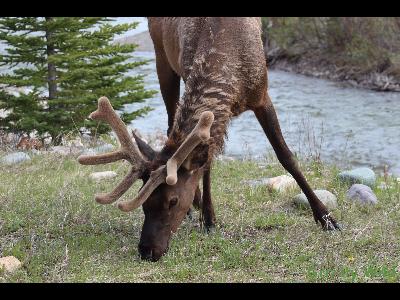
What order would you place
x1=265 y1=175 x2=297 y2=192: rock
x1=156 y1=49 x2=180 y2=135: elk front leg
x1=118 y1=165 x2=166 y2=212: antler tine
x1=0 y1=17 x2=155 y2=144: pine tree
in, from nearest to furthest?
x1=118 y1=165 x2=166 y2=212: antler tine < x1=265 y1=175 x2=297 y2=192: rock < x1=156 y1=49 x2=180 y2=135: elk front leg < x1=0 y1=17 x2=155 y2=144: pine tree

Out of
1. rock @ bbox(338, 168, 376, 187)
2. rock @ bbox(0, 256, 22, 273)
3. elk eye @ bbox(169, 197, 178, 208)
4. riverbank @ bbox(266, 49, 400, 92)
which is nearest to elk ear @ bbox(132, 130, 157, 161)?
elk eye @ bbox(169, 197, 178, 208)

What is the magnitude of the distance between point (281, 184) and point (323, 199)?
60cm

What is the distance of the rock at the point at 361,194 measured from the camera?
6.06 meters

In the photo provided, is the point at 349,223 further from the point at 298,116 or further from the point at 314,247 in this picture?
the point at 298,116

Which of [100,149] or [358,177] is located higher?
[358,177]

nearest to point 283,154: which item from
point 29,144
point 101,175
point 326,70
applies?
point 101,175

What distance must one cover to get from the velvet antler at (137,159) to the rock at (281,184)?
224 cm

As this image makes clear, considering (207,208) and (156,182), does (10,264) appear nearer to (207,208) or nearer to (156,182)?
(156,182)

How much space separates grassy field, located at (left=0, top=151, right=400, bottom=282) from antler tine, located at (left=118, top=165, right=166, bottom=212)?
1.46 ft

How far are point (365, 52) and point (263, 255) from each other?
18.3 meters

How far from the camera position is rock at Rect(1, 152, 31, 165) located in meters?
8.25

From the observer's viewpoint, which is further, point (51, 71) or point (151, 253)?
point (51, 71)

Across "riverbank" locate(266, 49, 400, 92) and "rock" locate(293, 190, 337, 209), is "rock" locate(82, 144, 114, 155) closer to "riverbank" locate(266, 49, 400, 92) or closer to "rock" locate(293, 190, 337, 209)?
"rock" locate(293, 190, 337, 209)

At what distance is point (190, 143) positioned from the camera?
4.41m
